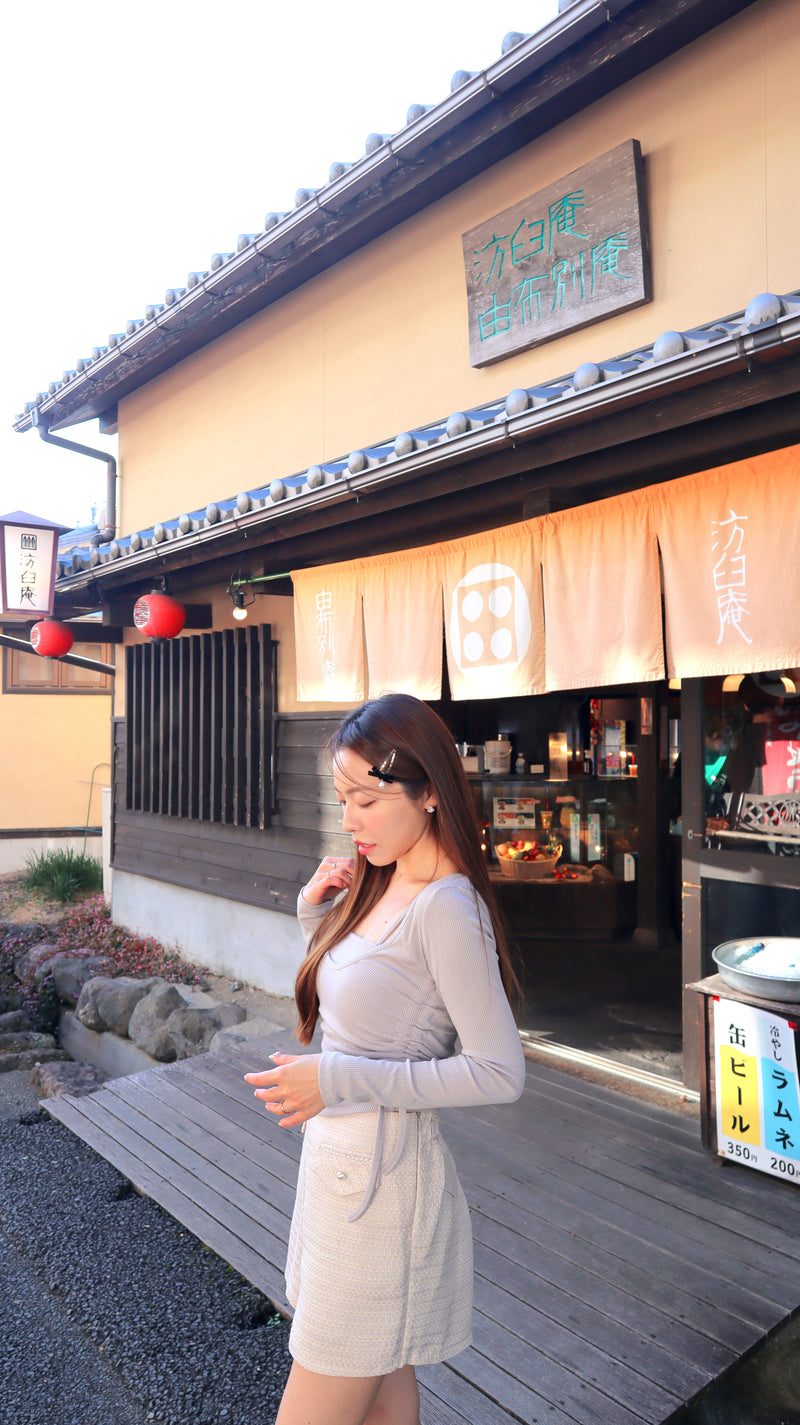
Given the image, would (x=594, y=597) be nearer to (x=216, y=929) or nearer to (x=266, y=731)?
(x=266, y=731)

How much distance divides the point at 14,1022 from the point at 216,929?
2.11 metres

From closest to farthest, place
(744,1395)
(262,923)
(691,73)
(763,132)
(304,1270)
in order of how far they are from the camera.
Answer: (304,1270), (744,1395), (763,132), (691,73), (262,923)

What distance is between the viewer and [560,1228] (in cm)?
366

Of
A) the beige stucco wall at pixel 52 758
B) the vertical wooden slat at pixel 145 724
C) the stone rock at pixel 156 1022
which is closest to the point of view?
the stone rock at pixel 156 1022

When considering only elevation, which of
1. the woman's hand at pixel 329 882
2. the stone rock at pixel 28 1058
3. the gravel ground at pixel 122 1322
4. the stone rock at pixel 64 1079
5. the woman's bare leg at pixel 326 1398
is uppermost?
the woman's hand at pixel 329 882

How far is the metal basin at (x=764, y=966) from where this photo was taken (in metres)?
3.80

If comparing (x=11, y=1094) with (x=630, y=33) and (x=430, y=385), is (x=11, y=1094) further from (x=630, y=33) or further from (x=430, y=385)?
(x=630, y=33)

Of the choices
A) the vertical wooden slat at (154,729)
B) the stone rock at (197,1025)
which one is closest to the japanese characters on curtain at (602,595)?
the stone rock at (197,1025)

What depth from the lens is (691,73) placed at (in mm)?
4773

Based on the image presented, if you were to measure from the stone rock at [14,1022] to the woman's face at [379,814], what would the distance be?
7.81 metres

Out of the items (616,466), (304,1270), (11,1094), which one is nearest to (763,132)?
(616,466)

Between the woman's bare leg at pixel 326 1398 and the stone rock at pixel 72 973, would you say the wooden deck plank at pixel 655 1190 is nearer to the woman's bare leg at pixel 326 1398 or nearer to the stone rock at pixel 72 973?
the woman's bare leg at pixel 326 1398

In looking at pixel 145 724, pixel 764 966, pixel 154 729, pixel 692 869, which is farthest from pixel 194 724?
pixel 764 966

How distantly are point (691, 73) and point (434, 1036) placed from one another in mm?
5400
